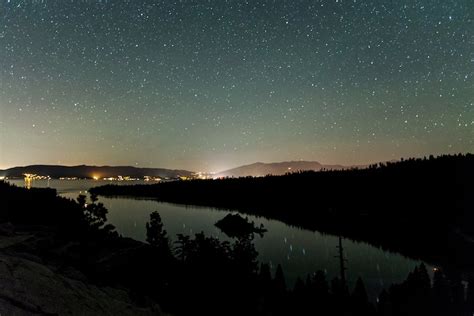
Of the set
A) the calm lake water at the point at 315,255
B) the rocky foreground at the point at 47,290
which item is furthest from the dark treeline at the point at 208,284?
the calm lake water at the point at 315,255

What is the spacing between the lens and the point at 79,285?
9.01 metres

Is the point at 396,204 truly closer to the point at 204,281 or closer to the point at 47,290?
the point at 204,281

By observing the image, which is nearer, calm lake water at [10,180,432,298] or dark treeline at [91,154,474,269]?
calm lake water at [10,180,432,298]

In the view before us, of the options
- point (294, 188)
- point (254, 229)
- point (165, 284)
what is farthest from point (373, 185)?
point (165, 284)

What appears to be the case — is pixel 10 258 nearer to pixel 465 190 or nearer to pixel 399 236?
pixel 399 236

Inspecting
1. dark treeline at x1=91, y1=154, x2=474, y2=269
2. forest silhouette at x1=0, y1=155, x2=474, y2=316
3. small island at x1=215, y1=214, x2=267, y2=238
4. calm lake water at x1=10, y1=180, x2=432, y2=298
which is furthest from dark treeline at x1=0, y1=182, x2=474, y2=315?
small island at x1=215, y1=214, x2=267, y2=238

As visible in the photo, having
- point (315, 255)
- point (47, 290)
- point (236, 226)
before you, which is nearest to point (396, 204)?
point (236, 226)

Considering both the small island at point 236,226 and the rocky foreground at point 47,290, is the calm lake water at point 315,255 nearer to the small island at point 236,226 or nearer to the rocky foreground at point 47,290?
the small island at point 236,226

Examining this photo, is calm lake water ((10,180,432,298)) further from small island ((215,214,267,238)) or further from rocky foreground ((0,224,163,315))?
rocky foreground ((0,224,163,315))

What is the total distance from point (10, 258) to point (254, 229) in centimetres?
6008

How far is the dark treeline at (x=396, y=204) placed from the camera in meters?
55.8

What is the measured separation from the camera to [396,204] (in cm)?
8525

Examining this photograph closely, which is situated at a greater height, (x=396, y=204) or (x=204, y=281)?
(x=204, y=281)

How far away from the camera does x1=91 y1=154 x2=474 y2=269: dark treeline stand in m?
55.8
